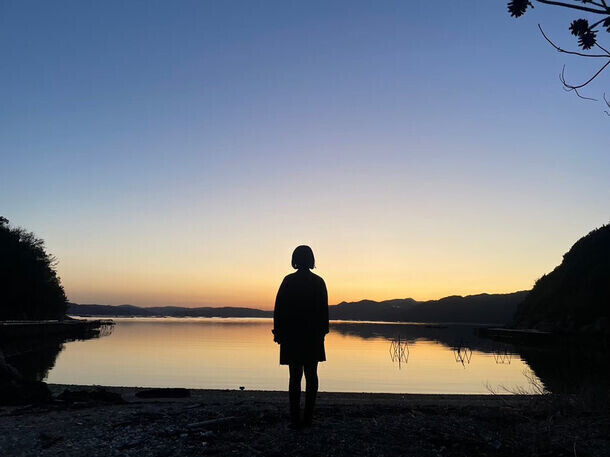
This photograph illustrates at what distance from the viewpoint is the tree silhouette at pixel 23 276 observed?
73062mm

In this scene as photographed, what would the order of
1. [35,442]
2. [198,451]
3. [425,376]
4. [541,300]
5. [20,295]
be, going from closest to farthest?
1. [198,451]
2. [35,442]
3. [425,376]
4. [20,295]
5. [541,300]

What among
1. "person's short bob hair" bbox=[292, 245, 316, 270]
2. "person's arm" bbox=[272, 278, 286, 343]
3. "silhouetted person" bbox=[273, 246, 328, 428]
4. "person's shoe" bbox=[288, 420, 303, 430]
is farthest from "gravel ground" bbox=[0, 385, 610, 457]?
"person's short bob hair" bbox=[292, 245, 316, 270]

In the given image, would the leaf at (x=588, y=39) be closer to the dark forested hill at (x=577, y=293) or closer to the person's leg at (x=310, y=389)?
the person's leg at (x=310, y=389)

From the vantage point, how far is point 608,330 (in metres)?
71.9

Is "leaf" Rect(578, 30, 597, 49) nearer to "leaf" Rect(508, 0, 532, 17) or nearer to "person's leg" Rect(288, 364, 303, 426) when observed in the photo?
"leaf" Rect(508, 0, 532, 17)

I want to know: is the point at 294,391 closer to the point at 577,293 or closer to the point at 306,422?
the point at 306,422

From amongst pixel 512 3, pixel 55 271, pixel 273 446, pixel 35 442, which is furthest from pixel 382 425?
pixel 55 271

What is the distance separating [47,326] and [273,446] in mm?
78877

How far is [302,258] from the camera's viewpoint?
7688mm

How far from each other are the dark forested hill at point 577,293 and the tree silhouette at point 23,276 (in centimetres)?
8170

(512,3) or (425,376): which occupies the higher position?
(512,3)

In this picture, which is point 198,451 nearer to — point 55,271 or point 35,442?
point 35,442

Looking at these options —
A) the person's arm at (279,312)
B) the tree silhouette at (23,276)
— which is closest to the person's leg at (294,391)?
the person's arm at (279,312)

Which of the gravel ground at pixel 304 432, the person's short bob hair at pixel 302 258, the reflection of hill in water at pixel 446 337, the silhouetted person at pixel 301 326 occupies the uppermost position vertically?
the person's short bob hair at pixel 302 258
